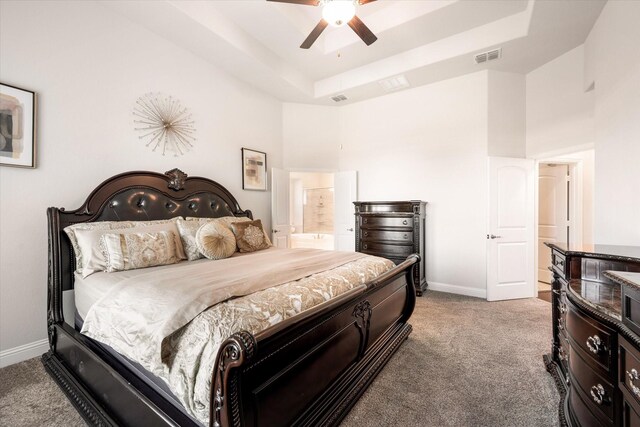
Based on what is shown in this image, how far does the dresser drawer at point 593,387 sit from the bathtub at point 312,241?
6196mm

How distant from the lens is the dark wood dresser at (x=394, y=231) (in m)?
4.30

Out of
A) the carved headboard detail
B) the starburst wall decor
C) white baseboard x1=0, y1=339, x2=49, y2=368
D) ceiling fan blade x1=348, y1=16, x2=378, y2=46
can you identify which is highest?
ceiling fan blade x1=348, y1=16, x2=378, y2=46

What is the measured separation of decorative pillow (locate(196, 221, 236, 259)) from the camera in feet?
8.93

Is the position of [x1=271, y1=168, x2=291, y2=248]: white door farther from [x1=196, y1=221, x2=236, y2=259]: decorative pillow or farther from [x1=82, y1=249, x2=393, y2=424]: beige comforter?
[x1=82, y1=249, x2=393, y2=424]: beige comforter

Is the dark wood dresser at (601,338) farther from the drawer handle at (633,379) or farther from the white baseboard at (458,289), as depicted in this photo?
the white baseboard at (458,289)

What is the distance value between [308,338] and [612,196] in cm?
317

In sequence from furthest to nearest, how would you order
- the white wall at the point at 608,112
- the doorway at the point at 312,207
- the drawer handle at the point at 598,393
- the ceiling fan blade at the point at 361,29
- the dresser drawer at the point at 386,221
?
the doorway at the point at 312,207 → the dresser drawer at the point at 386,221 → the ceiling fan blade at the point at 361,29 → the white wall at the point at 608,112 → the drawer handle at the point at 598,393

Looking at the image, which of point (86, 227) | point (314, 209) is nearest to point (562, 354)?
point (86, 227)

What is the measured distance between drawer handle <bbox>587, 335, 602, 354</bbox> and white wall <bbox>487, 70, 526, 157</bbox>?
349 centimetres

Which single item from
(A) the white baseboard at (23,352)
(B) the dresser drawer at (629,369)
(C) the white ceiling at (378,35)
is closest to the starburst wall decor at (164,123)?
(C) the white ceiling at (378,35)

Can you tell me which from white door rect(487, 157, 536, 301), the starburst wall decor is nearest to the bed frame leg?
the starburst wall decor

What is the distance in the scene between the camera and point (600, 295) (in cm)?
144

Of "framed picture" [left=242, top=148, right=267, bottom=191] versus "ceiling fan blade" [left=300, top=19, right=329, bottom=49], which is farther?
"framed picture" [left=242, top=148, right=267, bottom=191]

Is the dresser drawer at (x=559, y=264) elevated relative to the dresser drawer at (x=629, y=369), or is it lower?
elevated
